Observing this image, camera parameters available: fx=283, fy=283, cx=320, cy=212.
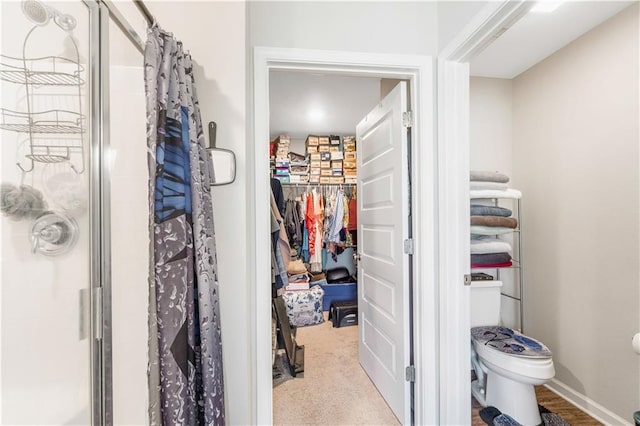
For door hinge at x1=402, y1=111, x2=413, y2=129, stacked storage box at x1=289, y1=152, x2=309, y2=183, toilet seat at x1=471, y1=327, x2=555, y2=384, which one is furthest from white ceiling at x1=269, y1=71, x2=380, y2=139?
toilet seat at x1=471, y1=327, x2=555, y2=384

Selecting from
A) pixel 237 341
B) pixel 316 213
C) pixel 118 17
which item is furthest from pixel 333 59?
pixel 316 213

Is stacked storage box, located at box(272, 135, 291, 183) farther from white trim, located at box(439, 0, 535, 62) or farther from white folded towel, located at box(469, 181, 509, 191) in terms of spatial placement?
white trim, located at box(439, 0, 535, 62)

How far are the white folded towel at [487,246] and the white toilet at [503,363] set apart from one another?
22cm

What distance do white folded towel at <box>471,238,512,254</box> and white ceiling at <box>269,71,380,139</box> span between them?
1628 millimetres

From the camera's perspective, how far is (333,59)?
4.85 ft

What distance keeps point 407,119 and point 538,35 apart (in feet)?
3.83

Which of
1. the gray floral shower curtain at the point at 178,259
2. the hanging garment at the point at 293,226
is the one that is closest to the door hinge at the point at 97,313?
the gray floral shower curtain at the point at 178,259

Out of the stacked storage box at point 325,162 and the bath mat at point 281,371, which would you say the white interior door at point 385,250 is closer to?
the bath mat at point 281,371

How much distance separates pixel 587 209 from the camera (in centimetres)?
187

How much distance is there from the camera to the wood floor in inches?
69.0

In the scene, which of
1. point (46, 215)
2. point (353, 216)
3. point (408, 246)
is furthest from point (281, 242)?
point (353, 216)

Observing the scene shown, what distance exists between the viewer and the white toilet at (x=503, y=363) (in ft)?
5.25

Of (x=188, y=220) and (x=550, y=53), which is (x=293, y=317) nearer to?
(x=188, y=220)

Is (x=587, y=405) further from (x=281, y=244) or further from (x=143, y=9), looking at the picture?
(x=143, y=9)
